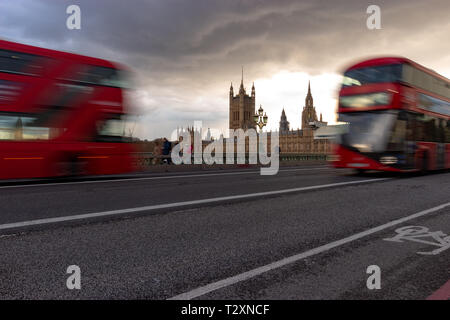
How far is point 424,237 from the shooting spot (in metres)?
3.88

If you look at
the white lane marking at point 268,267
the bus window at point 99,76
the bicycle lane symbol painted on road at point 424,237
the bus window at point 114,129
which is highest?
the bus window at point 99,76

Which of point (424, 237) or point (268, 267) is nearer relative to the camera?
point (268, 267)

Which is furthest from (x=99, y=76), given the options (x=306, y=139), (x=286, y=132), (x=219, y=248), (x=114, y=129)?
(x=286, y=132)

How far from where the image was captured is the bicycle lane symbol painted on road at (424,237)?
3494 mm

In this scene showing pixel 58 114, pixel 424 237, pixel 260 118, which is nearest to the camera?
pixel 424 237

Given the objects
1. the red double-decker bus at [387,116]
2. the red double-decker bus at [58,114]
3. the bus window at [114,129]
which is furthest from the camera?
the red double-decker bus at [387,116]

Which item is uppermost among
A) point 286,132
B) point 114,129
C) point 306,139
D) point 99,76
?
point 286,132

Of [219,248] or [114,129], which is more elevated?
[114,129]

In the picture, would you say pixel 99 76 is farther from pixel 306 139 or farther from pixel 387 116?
pixel 306 139

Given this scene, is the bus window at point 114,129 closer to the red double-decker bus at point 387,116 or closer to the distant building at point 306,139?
the red double-decker bus at point 387,116

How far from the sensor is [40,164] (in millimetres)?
9188

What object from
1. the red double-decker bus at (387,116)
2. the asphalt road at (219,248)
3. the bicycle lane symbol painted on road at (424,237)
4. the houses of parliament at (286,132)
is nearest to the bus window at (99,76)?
the asphalt road at (219,248)

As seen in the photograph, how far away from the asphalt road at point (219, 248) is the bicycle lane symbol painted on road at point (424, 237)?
27 mm

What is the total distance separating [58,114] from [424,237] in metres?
9.38
